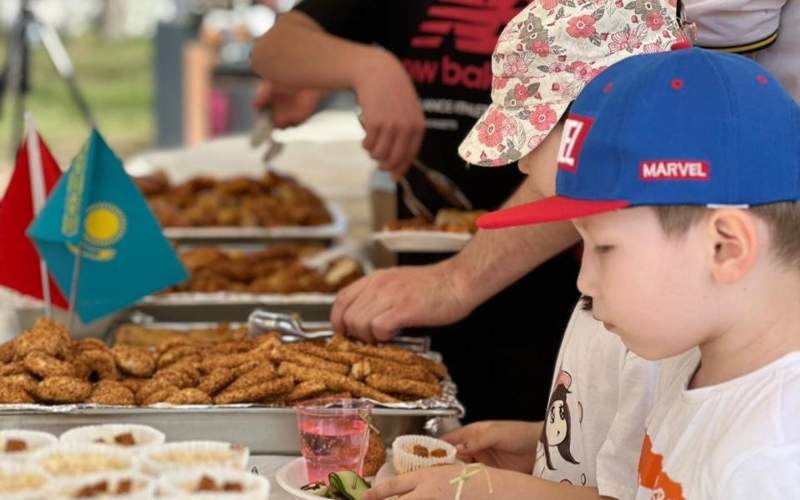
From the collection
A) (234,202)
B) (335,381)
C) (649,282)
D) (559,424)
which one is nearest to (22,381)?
(335,381)

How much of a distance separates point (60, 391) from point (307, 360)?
0.39 meters

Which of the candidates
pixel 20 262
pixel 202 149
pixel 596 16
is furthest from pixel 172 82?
pixel 596 16

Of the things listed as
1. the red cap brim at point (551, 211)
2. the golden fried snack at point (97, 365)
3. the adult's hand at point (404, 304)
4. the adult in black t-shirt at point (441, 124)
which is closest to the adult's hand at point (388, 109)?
the adult in black t-shirt at point (441, 124)

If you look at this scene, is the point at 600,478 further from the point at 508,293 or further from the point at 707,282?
the point at 508,293

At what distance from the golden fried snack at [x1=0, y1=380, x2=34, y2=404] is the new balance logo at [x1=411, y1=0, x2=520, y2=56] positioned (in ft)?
3.77

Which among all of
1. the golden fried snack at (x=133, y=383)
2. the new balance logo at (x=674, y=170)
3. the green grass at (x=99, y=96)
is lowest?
the green grass at (x=99, y=96)

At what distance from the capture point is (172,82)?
1064cm

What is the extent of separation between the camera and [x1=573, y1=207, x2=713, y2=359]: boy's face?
4.44ft

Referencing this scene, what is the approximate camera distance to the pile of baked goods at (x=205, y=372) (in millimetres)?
2029

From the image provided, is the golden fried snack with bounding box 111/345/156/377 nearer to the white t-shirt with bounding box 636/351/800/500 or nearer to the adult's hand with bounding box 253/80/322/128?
the white t-shirt with bounding box 636/351/800/500

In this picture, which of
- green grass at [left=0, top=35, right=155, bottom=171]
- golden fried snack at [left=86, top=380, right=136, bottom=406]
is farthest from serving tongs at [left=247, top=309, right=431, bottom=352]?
green grass at [left=0, top=35, right=155, bottom=171]

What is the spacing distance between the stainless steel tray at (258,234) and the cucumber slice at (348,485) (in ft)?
7.54

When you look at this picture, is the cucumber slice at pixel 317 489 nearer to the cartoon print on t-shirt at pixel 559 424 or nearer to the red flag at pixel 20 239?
the cartoon print on t-shirt at pixel 559 424

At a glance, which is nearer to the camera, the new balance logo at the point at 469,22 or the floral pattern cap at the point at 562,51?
the floral pattern cap at the point at 562,51
